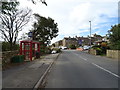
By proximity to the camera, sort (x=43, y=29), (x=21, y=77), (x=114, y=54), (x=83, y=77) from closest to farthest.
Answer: (x=21, y=77), (x=83, y=77), (x=114, y=54), (x=43, y=29)

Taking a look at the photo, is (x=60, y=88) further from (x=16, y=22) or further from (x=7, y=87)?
(x=16, y=22)

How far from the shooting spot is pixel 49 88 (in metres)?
7.86

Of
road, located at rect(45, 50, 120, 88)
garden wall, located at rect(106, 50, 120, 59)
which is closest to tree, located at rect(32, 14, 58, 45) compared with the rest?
garden wall, located at rect(106, 50, 120, 59)

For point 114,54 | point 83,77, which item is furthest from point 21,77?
point 114,54

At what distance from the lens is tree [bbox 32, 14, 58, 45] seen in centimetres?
5172

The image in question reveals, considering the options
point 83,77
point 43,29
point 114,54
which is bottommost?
point 83,77

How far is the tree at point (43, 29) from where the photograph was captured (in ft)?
170

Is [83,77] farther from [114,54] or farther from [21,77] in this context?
[114,54]

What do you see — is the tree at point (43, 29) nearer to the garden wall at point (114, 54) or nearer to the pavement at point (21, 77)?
the garden wall at point (114, 54)

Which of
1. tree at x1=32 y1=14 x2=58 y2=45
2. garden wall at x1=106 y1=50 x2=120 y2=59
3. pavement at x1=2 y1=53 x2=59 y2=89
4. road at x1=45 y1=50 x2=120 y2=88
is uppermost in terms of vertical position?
tree at x1=32 y1=14 x2=58 y2=45

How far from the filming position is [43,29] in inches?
2078

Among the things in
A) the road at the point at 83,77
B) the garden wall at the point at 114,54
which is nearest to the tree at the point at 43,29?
the garden wall at the point at 114,54

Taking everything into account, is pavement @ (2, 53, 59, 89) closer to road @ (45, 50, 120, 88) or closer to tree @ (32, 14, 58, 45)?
road @ (45, 50, 120, 88)

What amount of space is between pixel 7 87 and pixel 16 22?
95.5ft
